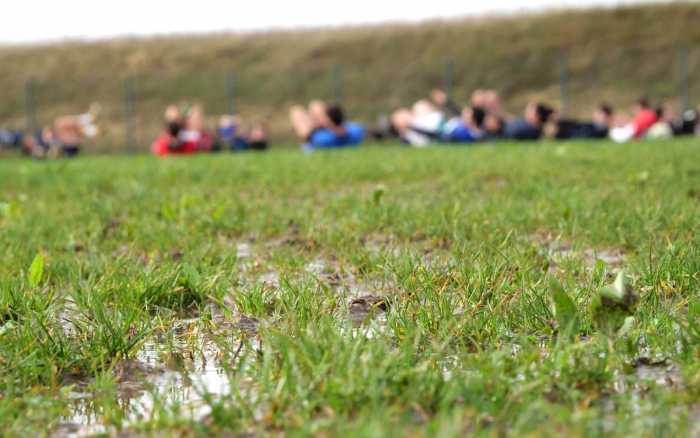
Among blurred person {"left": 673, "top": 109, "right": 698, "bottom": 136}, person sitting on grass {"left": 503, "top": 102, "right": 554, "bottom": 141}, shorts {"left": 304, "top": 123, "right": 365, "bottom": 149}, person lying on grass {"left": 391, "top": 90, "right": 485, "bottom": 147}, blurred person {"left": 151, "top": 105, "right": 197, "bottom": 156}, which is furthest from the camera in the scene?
blurred person {"left": 673, "top": 109, "right": 698, "bottom": 136}

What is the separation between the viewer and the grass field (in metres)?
1.70

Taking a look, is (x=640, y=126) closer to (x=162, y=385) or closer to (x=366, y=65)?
(x=162, y=385)

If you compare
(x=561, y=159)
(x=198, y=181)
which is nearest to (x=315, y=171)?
(x=198, y=181)

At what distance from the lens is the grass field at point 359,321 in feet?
5.58

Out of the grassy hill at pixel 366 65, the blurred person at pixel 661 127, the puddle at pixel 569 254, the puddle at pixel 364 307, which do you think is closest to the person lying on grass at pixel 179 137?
the blurred person at pixel 661 127

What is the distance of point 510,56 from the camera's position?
153ft

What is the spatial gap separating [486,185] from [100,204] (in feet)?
8.85

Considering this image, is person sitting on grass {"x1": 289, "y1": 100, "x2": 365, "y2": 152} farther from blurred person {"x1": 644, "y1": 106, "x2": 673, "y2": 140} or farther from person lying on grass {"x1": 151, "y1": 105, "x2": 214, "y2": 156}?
blurred person {"x1": 644, "y1": 106, "x2": 673, "y2": 140}

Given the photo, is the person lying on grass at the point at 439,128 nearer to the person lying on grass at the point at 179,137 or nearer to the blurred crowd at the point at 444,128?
the blurred crowd at the point at 444,128

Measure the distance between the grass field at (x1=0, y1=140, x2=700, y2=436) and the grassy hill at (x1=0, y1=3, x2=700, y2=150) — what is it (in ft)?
114

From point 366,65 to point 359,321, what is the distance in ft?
166

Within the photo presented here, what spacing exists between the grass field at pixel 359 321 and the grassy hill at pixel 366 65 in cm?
3466

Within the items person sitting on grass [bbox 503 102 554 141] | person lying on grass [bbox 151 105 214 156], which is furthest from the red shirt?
person lying on grass [bbox 151 105 214 156]

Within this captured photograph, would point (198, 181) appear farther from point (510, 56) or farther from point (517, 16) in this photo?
point (517, 16)
